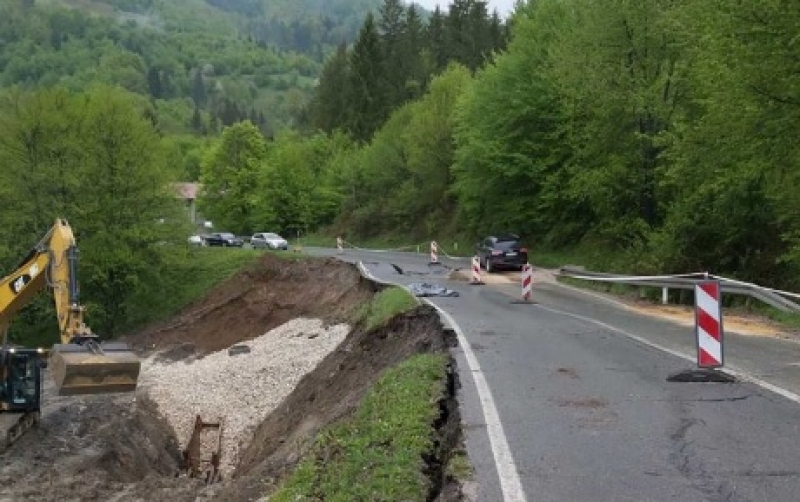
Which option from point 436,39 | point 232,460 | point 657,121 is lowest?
point 232,460

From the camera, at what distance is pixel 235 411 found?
21.8m

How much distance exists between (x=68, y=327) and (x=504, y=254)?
23.7m

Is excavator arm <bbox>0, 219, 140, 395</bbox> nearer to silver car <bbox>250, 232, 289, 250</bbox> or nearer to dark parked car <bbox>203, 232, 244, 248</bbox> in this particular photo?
silver car <bbox>250, 232, 289, 250</bbox>

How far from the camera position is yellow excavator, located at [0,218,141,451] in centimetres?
1361

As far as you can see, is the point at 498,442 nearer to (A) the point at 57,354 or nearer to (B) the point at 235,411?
(A) the point at 57,354

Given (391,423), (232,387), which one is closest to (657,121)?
(232,387)

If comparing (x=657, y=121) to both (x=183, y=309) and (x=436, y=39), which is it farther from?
(x=436, y=39)

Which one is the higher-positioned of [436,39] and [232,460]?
[436,39]

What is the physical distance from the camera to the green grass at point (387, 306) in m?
19.8

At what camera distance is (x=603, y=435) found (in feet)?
25.5

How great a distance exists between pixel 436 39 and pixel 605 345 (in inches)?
3088

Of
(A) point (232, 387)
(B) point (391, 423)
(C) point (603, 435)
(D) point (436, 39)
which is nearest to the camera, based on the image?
(C) point (603, 435)

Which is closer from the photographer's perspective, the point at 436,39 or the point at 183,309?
the point at 183,309

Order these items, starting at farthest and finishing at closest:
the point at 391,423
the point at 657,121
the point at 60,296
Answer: the point at 657,121
the point at 60,296
the point at 391,423
